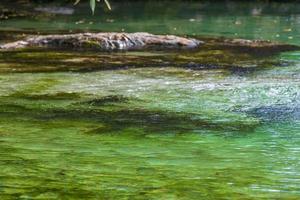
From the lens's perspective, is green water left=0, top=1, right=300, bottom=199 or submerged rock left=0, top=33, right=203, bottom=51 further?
submerged rock left=0, top=33, right=203, bottom=51

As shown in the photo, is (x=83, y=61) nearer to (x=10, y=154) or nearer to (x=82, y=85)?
(x=82, y=85)

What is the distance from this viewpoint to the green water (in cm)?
482

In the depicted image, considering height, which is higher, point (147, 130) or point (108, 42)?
point (147, 130)

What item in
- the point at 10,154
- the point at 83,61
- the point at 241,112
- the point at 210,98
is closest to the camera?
the point at 10,154

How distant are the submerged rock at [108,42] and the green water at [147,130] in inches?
39.7

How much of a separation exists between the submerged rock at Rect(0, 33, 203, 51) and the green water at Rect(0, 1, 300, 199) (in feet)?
3.31

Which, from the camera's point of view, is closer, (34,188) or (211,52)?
(34,188)

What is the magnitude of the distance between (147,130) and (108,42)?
7662 millimetres

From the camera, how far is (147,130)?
22.4 ft

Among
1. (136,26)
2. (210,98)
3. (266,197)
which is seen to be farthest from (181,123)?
(136,26)

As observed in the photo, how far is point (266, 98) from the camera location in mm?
8555

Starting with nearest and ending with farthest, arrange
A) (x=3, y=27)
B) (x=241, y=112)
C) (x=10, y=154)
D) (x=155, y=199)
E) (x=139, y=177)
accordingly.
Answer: (x=155, y=199), (x=139, y=177), (x=10, y=154), (x=241, y=112), (x=3, y=27)

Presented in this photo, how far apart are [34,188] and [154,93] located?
14.4ft

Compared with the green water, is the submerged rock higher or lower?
lower
